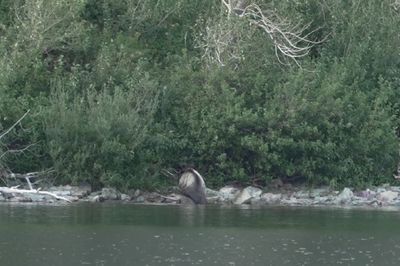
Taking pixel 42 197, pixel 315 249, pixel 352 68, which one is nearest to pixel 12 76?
pixel 42 197

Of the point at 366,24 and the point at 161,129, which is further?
the point at 366,24

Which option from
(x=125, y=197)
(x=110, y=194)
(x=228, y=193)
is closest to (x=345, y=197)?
(x=228, y=193)

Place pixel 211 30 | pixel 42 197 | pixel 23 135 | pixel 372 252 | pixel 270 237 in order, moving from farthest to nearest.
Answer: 1. pixel 211 30
2. pixel 23 135
3. pixel 42 197
4. pixel 270 237
5. pixel 372 252

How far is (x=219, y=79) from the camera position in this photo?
37.4m

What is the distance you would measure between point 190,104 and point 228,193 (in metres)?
3.11

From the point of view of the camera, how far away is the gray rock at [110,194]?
34.7m

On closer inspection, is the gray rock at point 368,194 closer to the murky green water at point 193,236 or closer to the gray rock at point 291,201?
the gray rock at point 291,201

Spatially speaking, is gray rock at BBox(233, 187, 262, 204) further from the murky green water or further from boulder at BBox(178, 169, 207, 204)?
the murky green water

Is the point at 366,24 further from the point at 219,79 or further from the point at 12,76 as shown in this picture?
the point at 12,76

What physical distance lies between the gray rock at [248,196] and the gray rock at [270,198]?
0.48ft

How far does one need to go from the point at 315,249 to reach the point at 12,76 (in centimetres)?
1376

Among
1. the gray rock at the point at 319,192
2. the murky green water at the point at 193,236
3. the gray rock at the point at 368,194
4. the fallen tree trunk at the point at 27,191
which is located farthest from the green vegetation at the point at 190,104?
the murky green water at the point at 193,236

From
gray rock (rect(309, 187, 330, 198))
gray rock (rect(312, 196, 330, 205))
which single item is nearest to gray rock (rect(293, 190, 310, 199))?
gray rock (rect(309, 187, 330, 198))

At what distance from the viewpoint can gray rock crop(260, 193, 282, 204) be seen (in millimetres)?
35781
